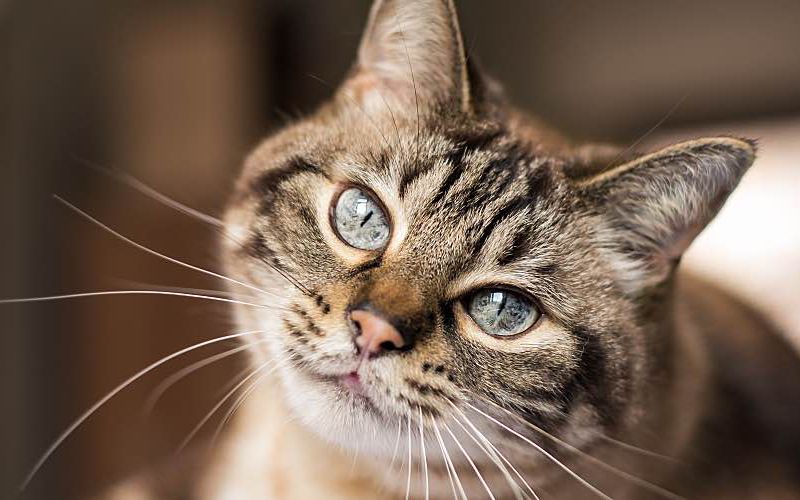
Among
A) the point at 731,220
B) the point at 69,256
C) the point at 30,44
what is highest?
the point at 731,220

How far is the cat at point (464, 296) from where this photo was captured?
3.07 feet

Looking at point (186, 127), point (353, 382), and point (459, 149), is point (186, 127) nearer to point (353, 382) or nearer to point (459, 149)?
point (459, 149)

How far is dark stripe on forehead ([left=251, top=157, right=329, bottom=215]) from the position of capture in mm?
1085

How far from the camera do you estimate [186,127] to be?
2371 millimetres

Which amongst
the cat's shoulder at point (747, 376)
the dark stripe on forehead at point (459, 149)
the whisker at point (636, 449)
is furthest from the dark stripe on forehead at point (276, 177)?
the cat's shoulder at point (747, 376)

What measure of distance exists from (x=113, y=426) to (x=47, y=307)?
1.09ft

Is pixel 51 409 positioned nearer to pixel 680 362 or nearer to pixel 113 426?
pixel 113 426

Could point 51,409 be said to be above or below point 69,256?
below

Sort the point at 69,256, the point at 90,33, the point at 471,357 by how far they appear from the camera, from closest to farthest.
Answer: the point at 471,357 → the point at 69,256 → the point at 90,33

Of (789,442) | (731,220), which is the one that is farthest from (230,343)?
(731,220)

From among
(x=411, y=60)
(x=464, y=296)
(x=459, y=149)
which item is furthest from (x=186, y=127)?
(x=464, y=296)

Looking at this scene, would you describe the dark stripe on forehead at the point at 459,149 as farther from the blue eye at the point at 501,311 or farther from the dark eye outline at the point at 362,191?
the blue eye at the point at 501,311

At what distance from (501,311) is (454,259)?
0.09 metres

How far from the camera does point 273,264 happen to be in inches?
40.4
